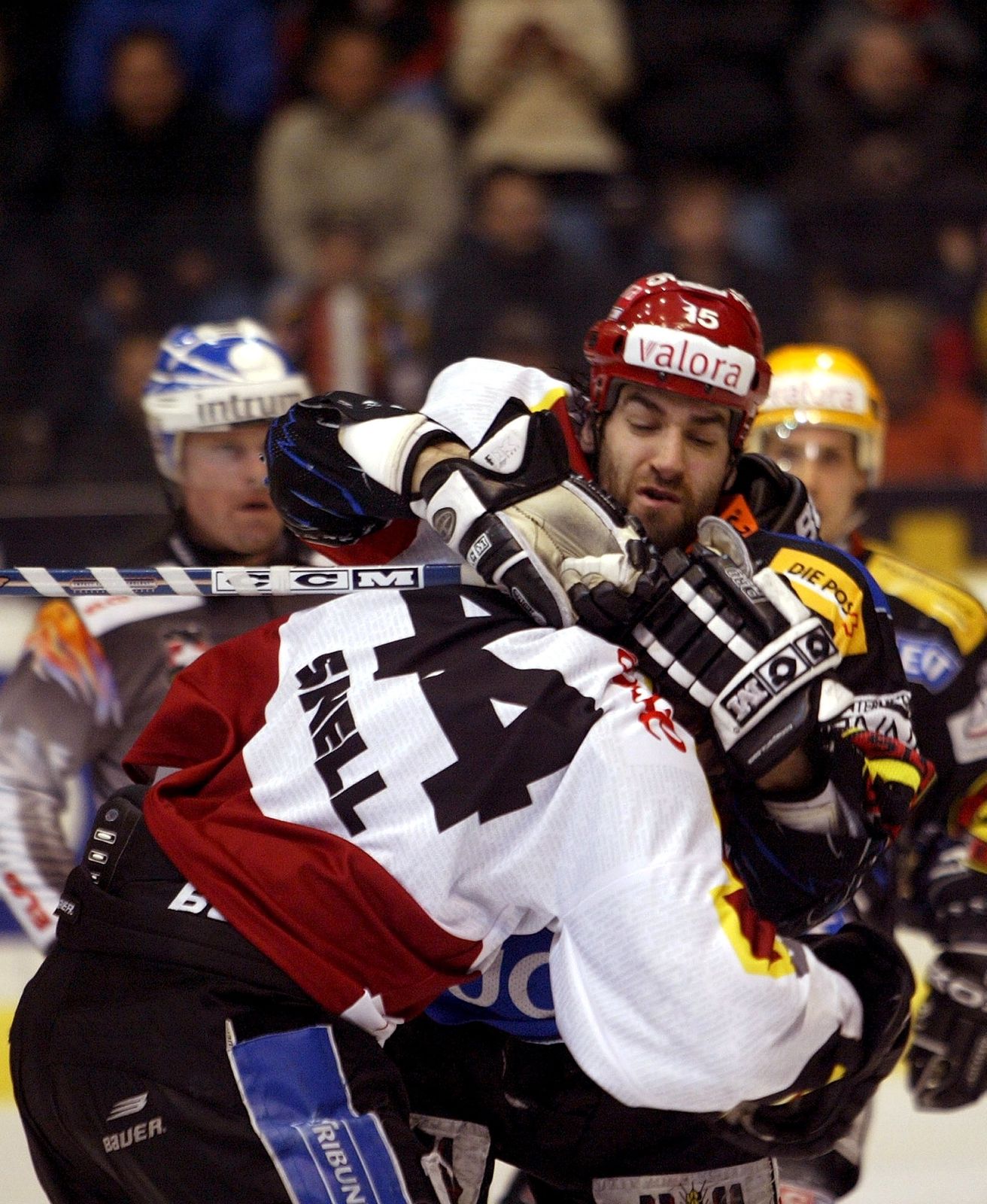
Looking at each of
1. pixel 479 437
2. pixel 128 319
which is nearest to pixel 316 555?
pixel 479 437

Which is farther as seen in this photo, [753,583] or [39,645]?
[39,645]

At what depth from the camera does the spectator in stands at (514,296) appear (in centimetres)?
511

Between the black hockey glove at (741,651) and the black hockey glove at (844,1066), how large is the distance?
34cm

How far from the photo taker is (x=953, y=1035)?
276 cm

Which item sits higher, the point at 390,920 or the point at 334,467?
A: the point at 334,467

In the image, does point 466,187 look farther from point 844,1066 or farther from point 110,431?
point 844,1066

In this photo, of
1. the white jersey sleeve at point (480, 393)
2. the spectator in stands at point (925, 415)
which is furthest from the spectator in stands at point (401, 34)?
the white jersey sleeve at point (480, 393)

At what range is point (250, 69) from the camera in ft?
20.7

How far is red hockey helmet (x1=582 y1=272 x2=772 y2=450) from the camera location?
223 centimetres

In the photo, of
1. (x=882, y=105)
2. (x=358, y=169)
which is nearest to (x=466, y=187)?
(x=358, y=169)

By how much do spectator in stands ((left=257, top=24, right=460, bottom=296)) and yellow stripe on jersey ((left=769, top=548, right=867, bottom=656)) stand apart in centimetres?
311

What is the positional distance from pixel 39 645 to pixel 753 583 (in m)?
1.81

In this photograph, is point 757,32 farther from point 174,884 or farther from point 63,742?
point 174,884

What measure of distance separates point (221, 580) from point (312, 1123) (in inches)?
27.8
